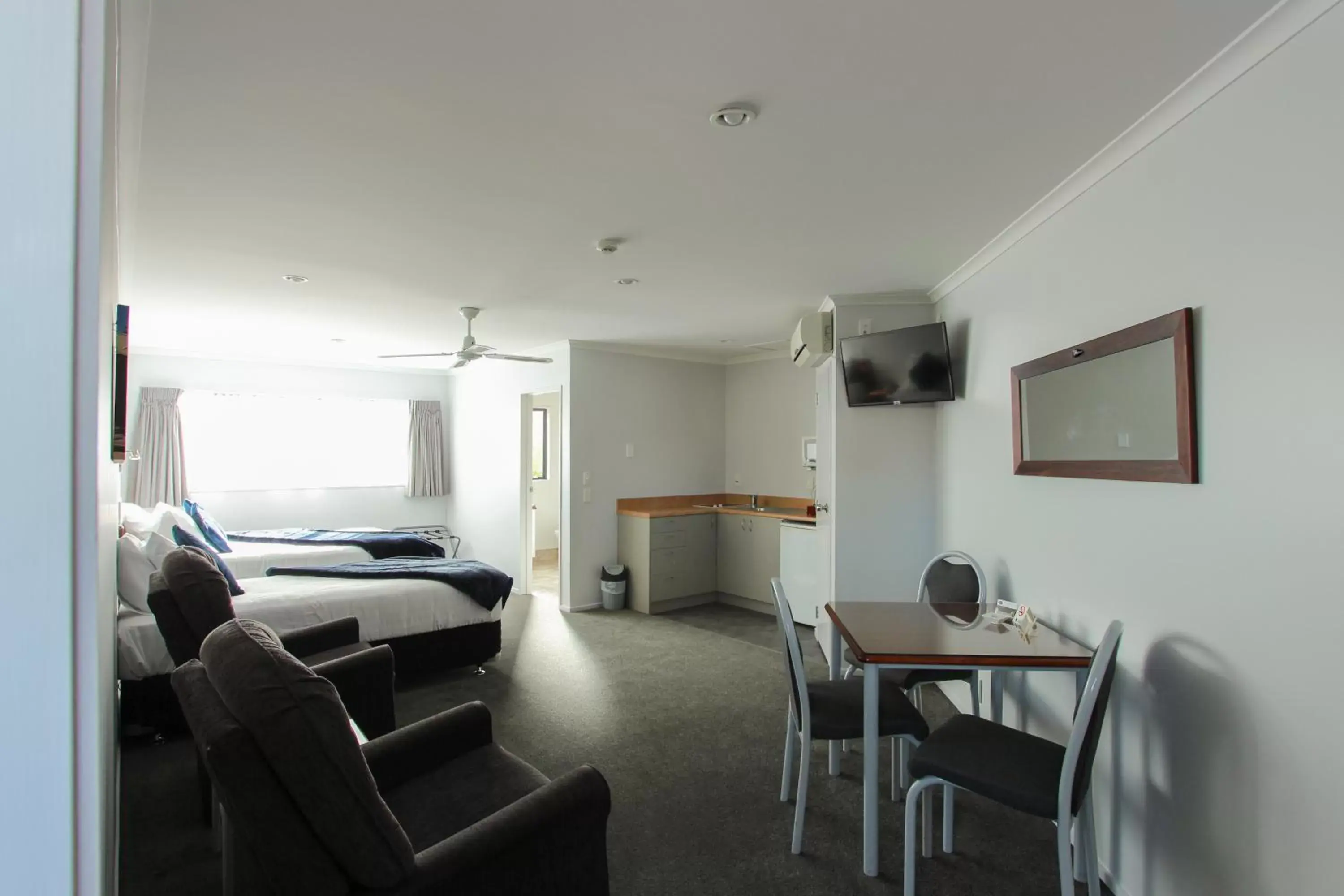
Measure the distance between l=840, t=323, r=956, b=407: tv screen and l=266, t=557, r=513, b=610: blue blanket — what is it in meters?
2.54

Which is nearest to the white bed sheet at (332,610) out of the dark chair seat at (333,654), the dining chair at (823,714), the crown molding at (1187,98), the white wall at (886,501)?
the dark chair seat at (333,654)

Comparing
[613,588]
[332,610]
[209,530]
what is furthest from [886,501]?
[209,530]

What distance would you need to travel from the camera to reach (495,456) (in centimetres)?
697

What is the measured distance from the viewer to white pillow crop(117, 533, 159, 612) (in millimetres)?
3250

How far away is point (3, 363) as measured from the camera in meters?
0.37

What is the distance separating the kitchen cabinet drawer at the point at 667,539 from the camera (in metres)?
5.91

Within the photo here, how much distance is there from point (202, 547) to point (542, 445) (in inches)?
213

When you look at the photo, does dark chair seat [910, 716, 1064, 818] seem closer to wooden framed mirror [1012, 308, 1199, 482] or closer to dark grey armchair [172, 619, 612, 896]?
wooden framed mirror [1012, 308, 1199, 482]

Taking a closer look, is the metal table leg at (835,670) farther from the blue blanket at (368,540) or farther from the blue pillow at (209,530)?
the blue pillow at (209,530)

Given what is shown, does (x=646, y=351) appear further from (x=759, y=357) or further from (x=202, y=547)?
(x=202, y=547)

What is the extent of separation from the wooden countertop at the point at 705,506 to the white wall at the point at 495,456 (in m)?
0.70

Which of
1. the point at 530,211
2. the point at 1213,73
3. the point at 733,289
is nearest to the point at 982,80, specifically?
the point at 1213,73

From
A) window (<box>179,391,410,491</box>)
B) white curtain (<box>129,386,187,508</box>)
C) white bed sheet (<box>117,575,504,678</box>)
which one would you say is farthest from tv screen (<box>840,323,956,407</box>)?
white curtain (<box>129,386,187,508</box>)

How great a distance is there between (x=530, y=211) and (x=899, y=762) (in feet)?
8.93
